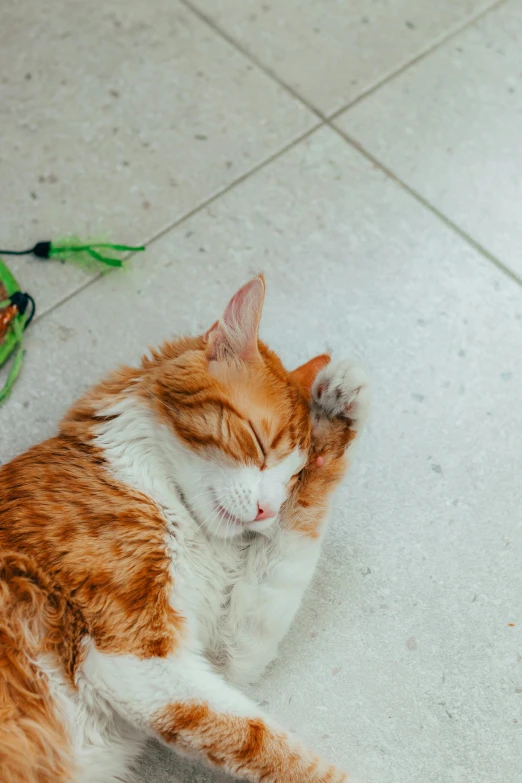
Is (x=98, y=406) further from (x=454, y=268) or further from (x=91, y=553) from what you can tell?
Result: (x=454, y=268)

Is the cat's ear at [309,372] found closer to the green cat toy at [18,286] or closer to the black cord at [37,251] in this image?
the green cat toy at [18,286]

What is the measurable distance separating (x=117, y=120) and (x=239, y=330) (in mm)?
1040

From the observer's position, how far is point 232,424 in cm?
134

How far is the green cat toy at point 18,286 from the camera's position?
1785 mm

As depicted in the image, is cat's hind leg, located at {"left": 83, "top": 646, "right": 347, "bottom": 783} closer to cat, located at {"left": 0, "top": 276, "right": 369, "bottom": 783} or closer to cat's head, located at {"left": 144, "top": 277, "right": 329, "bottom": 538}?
cat, located at {"left": 0, "top": 276, "right": 369, "bottom": 783}

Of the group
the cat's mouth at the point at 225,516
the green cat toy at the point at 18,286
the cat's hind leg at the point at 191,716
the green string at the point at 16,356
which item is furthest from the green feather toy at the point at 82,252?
the cat's hind leg at the point at 191,716

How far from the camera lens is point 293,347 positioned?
1.84 meters

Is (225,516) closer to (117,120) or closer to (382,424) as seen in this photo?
(382,424)

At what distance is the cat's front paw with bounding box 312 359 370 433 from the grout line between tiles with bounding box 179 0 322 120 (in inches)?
39.8

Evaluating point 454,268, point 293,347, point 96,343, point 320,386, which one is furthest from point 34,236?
point 454,268

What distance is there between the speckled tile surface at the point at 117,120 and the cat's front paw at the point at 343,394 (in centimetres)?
74

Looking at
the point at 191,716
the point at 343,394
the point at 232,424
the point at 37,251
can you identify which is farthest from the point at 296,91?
the point at 191,716

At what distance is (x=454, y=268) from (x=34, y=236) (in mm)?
1042

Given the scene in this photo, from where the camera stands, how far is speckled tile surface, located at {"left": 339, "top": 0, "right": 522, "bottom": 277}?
2051mm
